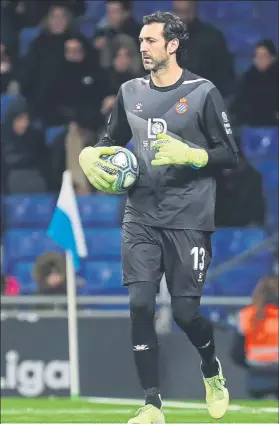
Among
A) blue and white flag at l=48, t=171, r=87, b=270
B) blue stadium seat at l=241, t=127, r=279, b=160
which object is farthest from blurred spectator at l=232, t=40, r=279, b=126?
blue and white flag at l=48, t=171, r=87, b=270

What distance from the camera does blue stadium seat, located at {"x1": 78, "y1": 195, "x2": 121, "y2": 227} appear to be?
49.6 ft

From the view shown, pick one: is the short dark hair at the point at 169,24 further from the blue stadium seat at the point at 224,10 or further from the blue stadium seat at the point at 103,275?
the blue stadium seat at the point at 224,10

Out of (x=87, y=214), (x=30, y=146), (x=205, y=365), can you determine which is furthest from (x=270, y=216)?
(x=205, y=365)

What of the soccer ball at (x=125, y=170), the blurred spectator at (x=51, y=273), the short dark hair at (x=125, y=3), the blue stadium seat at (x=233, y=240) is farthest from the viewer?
the short dark hair at (x=125, y=3)

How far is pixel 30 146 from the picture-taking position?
1589cm

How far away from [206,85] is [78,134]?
7.56 metres

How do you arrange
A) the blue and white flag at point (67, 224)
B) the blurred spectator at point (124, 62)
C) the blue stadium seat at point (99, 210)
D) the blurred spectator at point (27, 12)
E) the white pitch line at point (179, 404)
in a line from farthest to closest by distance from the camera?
the blurred spectator at point (27, 12) → the blurred spectator at point (124, 62) → the blue stadium seat at point (99, 210) → the blue and white flag at point (67, 224) → the white pitch line at point (179, 404)

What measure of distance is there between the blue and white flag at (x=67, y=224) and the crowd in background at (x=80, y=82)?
6.06 ft

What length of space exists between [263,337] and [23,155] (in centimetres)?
467

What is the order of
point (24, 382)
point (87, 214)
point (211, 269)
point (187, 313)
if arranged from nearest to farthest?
point (187, 313) < point (24, 382) < point (211, 269) < point (87, 214)

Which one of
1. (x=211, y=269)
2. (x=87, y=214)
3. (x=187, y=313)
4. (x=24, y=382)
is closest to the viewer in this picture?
(x=187, y=313)

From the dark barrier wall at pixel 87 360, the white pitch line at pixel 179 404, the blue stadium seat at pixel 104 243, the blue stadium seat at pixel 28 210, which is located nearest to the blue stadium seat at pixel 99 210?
the blue stadium seat at pixel 104 243

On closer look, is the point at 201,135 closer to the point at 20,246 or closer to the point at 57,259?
the point at 57,259

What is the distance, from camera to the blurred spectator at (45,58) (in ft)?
52.4
